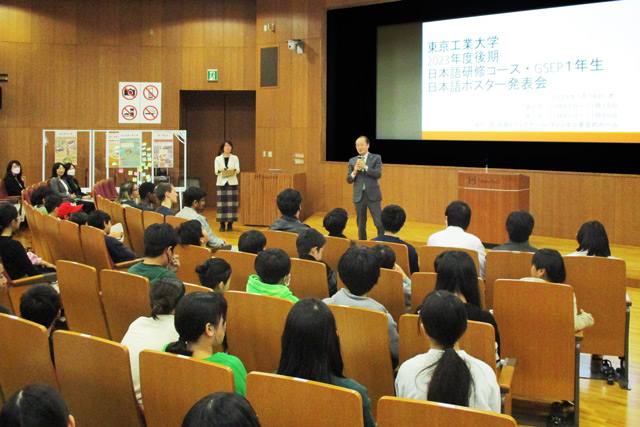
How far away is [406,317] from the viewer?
273 cm

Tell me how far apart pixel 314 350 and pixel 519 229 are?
275 cm

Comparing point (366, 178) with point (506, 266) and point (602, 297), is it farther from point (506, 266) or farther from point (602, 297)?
point (602, 297)

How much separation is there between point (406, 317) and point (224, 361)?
867 mm

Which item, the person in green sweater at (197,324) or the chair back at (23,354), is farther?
the chair back at (23,354)

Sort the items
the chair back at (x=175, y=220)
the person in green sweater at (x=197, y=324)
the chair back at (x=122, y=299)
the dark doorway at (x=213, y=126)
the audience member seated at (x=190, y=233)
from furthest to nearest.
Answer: the dark doorway at (x=213, y=126) → the chair back at (x=175, y=220) → the audience member seated at (x=190, y=233) → the chair back at (x=122, y=299) → the person in green sweater at (x=197, y=324)

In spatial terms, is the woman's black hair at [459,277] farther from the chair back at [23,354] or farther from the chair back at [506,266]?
the chair back at [23,354]

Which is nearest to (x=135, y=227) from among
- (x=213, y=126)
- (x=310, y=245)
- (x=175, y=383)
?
(x=310, y=245)

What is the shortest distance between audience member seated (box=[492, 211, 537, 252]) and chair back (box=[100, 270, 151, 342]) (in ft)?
8.06

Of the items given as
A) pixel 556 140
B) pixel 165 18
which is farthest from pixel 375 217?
pixel 165 18

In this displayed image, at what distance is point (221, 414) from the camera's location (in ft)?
4.43

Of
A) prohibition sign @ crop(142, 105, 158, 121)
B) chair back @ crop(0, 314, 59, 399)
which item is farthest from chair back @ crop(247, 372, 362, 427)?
prohibition sign @ crop(142, 105, 158, 121)

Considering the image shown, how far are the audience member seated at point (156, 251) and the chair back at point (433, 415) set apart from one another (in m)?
2.09

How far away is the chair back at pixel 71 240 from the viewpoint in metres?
4.99

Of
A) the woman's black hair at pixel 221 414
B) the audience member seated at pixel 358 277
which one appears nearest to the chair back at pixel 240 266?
the audience member seated at pixel 358 277
